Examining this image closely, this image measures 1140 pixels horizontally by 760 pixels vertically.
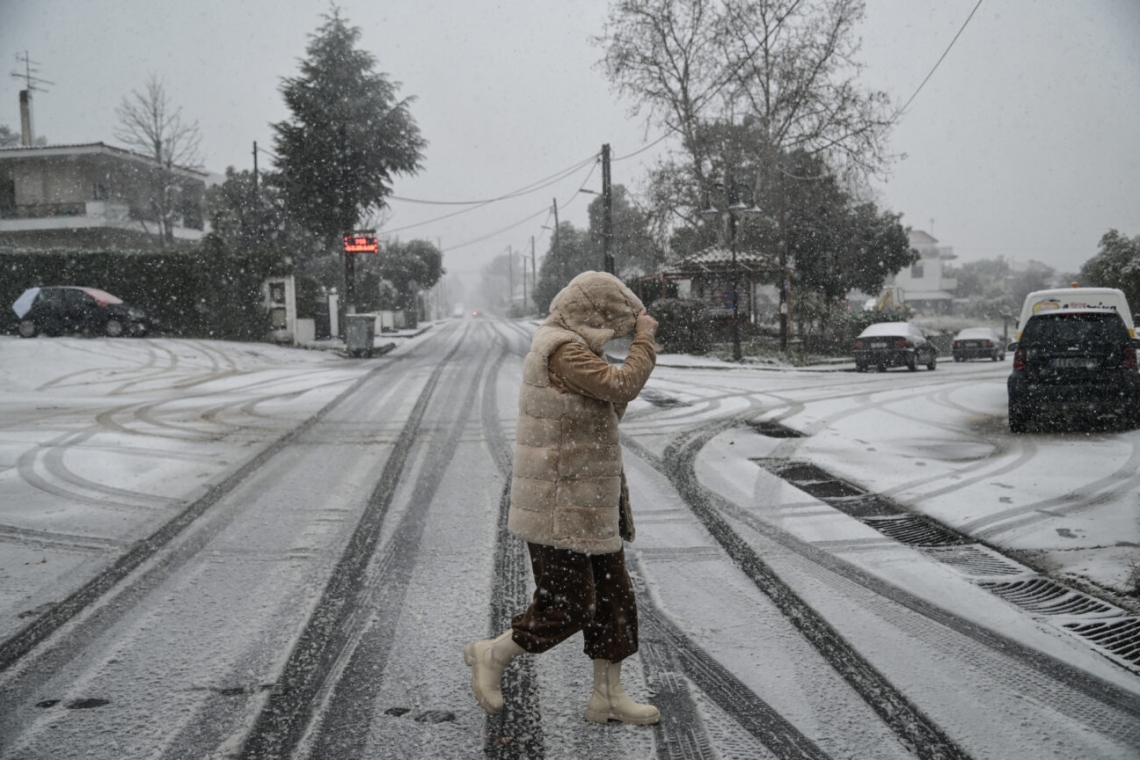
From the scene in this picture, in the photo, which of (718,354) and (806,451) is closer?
(806,451)

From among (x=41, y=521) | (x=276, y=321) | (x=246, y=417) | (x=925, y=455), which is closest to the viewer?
(x=41, y=521)

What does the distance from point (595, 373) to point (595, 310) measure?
281 millimetres

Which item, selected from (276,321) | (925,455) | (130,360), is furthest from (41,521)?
(276,321)

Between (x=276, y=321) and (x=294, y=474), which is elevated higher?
(x=276, y=321)

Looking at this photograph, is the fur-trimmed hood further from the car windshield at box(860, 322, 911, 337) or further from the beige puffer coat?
the car windshield at box(860, 322, 911, 337)

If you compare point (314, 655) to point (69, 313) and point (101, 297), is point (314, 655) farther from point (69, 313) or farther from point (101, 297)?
point (101, 297)

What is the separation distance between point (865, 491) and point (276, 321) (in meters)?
21.1

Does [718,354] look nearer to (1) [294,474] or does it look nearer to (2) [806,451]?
(2) [806,451]

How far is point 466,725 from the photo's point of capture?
9.57 ft

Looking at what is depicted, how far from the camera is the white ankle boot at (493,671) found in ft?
9.56

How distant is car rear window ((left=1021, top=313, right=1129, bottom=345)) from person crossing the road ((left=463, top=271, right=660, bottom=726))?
8464 millimetres

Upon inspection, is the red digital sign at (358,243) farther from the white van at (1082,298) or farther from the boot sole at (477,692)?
the boot sole at (477,692)

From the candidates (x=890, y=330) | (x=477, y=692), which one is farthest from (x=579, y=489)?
(x=890, y=330)

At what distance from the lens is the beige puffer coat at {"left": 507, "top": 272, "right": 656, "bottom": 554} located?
2740mm
